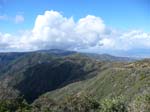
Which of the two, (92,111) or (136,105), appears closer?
(136,105)

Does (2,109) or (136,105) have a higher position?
(136,105)

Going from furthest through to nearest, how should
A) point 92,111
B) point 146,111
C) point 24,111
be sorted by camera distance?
point 92,111 → point 24,111 → point 146,111

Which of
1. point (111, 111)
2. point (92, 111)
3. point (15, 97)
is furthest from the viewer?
point (15, 97)

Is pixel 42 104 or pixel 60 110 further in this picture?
pixel 42 104

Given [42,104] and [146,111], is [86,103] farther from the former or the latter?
[146,111]

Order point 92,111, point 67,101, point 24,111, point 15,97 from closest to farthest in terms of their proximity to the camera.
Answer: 1. point 24,111
2. point 92,111
3. point 67,101
4. point 15,97

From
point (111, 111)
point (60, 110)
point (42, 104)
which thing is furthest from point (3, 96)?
point (111, 111)

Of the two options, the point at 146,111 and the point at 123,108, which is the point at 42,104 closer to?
the point at 123,108

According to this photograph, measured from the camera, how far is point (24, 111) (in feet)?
464

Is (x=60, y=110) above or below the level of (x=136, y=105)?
below

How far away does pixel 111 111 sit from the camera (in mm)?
127000

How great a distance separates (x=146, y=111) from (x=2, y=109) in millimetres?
66807

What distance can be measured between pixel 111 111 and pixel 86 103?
3274 cm

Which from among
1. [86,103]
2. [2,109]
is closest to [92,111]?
[86,103]
